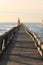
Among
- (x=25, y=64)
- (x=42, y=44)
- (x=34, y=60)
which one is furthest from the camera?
(x=42, y=44)

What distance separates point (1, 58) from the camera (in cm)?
1069

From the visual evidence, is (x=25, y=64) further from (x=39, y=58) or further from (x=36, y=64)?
(x=39, y=58)

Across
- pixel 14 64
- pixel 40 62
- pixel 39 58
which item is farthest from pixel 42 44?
pixel 14 64

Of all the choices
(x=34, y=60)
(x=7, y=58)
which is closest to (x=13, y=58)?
(x=7, y=58)

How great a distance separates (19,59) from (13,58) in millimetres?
325

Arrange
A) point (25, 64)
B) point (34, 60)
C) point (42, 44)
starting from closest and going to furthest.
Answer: point (25, 64)
point (34, 60)
point (42, 44)

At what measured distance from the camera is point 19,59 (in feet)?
34.4

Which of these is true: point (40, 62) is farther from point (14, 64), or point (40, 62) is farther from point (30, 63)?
point (14, 64)

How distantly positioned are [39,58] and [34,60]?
0.53 metres

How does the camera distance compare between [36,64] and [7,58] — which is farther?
[7,58]

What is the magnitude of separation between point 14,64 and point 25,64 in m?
0.43

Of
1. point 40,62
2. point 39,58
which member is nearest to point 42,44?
point 39,58

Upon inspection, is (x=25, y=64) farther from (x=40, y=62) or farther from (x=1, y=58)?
(x=1, y=58)

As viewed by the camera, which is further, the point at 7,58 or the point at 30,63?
the point at 7,58
